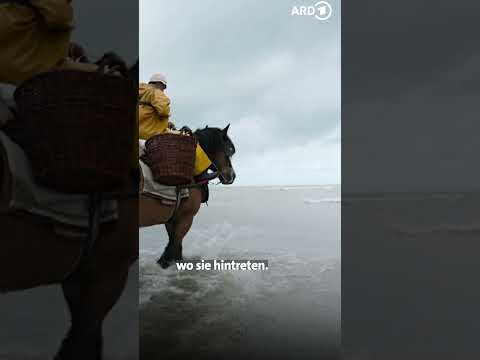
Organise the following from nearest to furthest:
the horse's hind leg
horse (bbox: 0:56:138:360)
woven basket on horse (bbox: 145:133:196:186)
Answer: horse (bbox: 0:56:138:360)
the horse's hind leg
woven basket on horse (bbox: 145:133:196:186)

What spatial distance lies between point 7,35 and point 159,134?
1916mm

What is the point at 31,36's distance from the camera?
1.54 meters

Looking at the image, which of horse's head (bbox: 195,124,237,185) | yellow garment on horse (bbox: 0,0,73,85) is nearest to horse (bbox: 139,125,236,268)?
horse's head (bbox: 195,124,237,185)

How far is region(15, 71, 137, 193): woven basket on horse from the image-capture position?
153 centimetres

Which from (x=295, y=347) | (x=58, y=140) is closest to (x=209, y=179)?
(x=295, y=347)

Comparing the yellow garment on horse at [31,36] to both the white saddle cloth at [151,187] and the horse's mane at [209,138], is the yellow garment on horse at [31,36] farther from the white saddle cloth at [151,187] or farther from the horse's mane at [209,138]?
the horse's mane at [209,138]

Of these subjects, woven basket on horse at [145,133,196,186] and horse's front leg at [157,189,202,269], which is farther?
horse's front leg at [157,189,202,269]

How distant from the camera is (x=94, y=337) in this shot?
2.04 metres

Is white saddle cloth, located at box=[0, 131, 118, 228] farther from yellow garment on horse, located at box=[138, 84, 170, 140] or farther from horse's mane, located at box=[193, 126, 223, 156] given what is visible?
horse's mane, located at box=[193, 126, 223, 156]

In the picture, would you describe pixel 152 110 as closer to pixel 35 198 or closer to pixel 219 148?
pixel 219 148

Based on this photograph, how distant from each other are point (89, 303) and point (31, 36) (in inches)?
53.5

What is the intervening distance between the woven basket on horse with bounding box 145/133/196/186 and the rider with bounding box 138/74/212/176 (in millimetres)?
207

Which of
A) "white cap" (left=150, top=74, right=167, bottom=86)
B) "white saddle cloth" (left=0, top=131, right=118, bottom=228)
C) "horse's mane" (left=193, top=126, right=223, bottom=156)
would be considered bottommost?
"white saddle cloth" (left=0, top=131, right=118, bottom=228)

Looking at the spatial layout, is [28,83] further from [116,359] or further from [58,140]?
[116,359]
